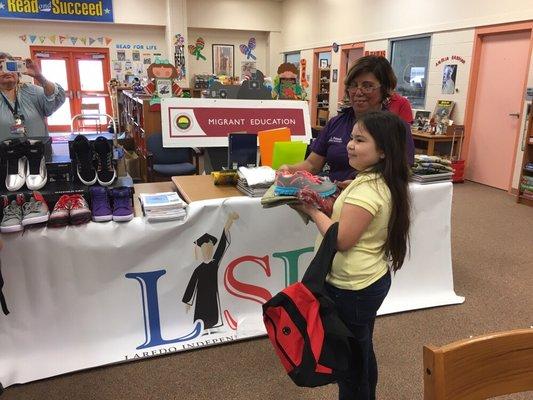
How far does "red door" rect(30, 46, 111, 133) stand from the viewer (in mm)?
10812

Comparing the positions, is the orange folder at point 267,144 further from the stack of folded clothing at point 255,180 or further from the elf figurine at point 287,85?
the elf figurine at point 287,85

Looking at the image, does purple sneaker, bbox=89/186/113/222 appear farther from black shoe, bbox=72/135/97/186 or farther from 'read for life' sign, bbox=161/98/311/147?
'read for life' sign, bbox=161/98/311/147

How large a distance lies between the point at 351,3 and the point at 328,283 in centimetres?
877

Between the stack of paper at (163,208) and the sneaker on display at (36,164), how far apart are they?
0.46 m

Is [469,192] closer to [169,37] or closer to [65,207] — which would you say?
[65,207]

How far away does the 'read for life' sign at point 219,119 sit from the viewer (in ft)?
10.5

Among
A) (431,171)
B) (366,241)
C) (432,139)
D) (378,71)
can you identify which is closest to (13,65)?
(378,71)

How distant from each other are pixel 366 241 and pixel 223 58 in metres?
11.7

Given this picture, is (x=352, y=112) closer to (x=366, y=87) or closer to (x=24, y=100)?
(x=366, y=87)

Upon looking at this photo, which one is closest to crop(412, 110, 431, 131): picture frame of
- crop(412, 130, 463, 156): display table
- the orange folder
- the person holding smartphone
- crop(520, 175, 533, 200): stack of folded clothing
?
crop(412, 130, 463, 156): display table

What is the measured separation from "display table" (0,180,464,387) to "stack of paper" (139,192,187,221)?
4 centimetres

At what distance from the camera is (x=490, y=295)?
2.88 metres

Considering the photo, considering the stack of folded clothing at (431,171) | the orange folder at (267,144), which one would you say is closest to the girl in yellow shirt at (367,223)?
the orange folder at (267,144)

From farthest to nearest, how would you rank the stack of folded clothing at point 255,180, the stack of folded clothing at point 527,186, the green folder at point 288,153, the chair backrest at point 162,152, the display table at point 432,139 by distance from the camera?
the display table at point 432,139
the stack of folded clothing at point 527,186
the chair backrest at point 162,152
the green folder at point 288,153
the stack of folded clothing at point 255,180
